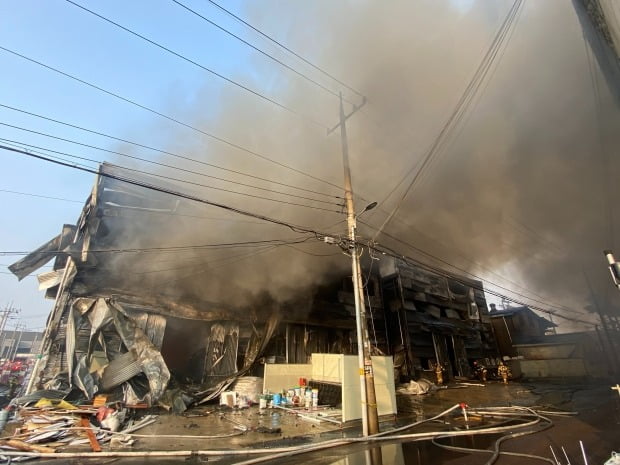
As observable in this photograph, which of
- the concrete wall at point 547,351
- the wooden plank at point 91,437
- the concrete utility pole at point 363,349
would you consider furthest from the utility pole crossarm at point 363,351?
the concrete wall at point 547,351

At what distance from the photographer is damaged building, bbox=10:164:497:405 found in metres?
9.45

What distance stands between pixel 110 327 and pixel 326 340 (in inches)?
382

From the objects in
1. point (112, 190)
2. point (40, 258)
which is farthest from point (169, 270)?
point (40, 258)

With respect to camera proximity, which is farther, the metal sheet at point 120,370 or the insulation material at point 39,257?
the insulation material at point 39,257

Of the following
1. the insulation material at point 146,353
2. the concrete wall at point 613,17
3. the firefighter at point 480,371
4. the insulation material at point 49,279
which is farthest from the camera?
the firefighter at point 480,371

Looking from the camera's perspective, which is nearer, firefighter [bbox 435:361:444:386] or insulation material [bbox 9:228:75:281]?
insulation material [bbox 9:228:75:281]

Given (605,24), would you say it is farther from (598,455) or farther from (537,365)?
(537,365)

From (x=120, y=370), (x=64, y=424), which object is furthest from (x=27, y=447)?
(x=120, y=370)

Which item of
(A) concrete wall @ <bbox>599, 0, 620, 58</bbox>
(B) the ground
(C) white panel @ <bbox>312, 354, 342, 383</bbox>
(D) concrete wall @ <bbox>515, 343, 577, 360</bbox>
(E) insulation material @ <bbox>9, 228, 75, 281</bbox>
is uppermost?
(A) concrete wall @ <bbox>599, 0, 620, 58</bbox>

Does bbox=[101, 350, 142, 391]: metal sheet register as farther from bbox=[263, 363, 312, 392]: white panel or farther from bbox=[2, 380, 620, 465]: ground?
bbox=[263, 363, 312, 392]: white panel

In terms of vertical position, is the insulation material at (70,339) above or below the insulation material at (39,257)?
below

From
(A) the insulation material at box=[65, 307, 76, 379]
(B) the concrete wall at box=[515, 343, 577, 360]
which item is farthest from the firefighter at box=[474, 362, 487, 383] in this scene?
(A) the insulation material at box=[65, 307, 76, 379]

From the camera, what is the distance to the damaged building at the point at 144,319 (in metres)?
9.45

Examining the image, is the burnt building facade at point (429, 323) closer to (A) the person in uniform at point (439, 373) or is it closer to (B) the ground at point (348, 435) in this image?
(A) the person in uniform at point (439, 373)
